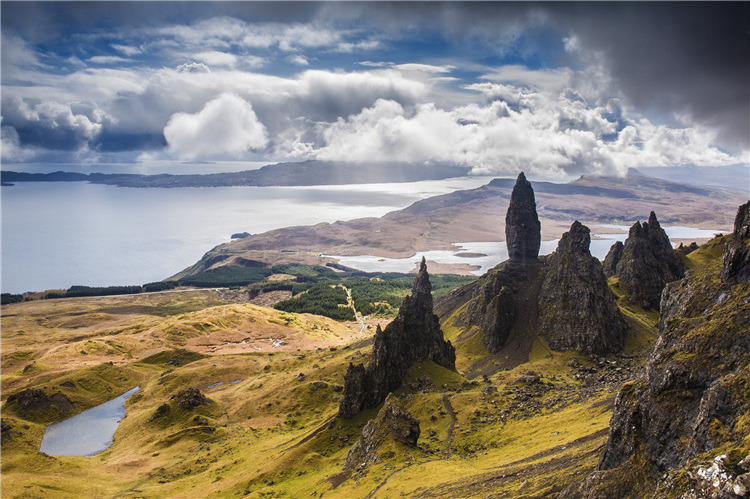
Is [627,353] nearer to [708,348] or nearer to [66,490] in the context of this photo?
[708,348]

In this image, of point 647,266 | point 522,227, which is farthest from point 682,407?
point 522,227

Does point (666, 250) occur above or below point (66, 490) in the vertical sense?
above

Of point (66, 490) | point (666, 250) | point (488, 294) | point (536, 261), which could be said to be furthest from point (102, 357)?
point (666, 250)

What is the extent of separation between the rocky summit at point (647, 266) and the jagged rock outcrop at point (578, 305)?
28546 mm

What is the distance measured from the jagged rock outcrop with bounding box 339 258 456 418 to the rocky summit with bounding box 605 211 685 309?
Answer: 3334 inches

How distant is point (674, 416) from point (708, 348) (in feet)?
30.1

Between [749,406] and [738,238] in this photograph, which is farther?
[738,238]

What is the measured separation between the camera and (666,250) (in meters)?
177

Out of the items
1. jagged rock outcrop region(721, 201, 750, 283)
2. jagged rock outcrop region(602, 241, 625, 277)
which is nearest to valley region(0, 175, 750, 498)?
jagged rock outcrop region(721, 201, 750, 283)

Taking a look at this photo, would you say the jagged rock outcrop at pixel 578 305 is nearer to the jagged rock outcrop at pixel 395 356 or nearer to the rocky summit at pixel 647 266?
the rocky summit at pixel 647 266

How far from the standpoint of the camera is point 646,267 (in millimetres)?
167375

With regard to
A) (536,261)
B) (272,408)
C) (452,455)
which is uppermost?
(536,261)

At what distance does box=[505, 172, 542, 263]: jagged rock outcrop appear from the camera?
190 metres

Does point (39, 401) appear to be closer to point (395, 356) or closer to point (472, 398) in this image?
point (395, 356)
